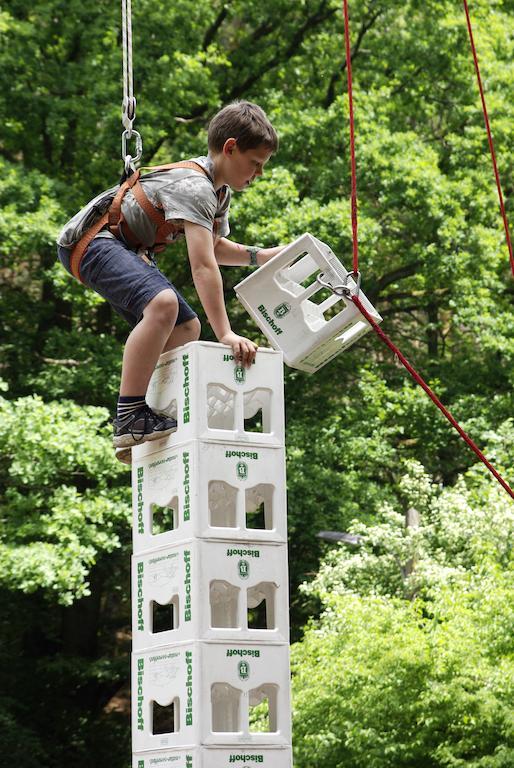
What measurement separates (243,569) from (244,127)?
4.99 feet

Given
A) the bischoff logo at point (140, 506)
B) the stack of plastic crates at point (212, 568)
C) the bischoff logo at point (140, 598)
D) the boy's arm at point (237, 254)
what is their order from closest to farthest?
the stack of plastic crates at point (212, 568) < the bischoff logo at point (140, 598) < the bischoff logo at point (140, 506) < the boy's arm at point (237, 254)

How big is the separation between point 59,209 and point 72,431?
2619 mm

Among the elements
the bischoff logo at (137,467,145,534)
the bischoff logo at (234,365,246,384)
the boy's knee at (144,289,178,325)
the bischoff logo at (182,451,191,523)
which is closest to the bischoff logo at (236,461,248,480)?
the bischoff logo at (182,451,191,523)

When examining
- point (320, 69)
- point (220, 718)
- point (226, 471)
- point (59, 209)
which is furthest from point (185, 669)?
point (320, 69)

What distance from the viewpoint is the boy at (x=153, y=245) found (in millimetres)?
4340

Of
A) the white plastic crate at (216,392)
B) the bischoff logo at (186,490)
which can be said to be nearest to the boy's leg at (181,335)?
the white plastic crate at (216,392)

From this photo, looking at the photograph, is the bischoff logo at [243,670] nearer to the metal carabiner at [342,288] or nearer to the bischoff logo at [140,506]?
the bischoff logo at [140,506]

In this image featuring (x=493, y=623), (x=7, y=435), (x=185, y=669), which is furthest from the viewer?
(x=7, y=435)

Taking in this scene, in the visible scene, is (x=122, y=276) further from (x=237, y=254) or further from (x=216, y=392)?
(x=237, y=254)

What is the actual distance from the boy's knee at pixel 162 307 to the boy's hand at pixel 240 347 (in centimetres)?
20

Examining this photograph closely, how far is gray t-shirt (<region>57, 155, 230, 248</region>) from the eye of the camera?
4.34 m

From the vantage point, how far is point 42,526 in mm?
12016

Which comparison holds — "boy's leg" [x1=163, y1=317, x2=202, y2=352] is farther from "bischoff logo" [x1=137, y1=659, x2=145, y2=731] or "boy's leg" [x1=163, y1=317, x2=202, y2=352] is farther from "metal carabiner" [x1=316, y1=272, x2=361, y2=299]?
"bischoff logo" [x1=137, y1=659, x2=145, y2=731]

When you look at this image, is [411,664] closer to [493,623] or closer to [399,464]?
[493,623]
